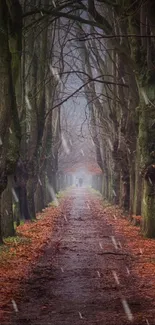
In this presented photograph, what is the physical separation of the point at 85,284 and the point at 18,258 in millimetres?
3482

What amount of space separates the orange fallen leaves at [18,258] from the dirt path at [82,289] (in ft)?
0.76

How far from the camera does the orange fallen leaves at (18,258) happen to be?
9159mm

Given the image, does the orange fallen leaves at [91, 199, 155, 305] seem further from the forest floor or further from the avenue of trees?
the avenue of trees

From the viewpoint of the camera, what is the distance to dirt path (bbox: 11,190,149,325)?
7465 millimetres

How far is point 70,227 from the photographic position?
22.9 meters

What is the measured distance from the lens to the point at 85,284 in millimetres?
10125

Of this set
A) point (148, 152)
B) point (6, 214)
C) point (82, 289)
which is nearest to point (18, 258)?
point (82, 289)

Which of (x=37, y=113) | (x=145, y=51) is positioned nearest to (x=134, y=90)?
(x=145, y=51)

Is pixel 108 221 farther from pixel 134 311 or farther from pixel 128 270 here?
pixel 134 311

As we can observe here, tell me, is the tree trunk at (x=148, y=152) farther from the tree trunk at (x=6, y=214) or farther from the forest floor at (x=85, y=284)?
the tree trunk at (x=6, y=214)

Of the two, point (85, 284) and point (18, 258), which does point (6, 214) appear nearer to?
point (18, 258)

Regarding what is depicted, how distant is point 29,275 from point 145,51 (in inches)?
347

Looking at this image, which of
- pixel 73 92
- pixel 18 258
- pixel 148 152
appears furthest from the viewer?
pixel 73 92

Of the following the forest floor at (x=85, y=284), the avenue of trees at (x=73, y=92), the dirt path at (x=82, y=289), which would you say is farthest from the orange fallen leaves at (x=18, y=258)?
the avenue of trees at (x=73, y=92)
